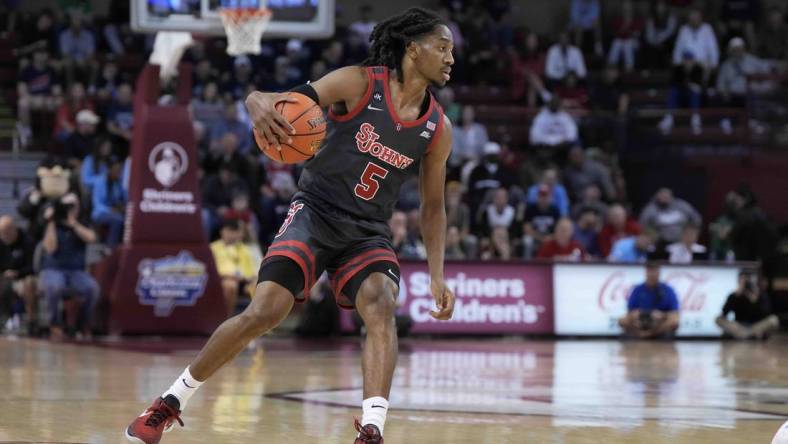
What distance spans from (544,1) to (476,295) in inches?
441

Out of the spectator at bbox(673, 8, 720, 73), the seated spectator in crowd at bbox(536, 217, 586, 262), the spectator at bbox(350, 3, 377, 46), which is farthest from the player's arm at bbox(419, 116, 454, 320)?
the spectator at bbox(673, 8, 720, 73)

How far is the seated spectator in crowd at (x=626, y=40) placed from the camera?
24.1 meters

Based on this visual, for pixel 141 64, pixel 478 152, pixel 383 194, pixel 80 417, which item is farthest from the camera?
pixel 141 64

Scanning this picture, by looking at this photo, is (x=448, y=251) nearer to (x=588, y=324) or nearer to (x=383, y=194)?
(x=588, y=324)

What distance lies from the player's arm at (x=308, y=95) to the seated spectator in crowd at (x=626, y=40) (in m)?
18.6

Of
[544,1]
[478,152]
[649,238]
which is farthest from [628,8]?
[649,238]

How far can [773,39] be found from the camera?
24.1m

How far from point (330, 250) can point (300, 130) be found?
665 mm

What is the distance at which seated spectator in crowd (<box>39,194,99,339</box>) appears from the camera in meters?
14.7

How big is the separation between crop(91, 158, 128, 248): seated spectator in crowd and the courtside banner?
11.7 feet

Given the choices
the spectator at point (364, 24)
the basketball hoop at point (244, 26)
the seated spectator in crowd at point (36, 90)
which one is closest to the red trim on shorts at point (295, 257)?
the basketball hoop at point (244, 26)

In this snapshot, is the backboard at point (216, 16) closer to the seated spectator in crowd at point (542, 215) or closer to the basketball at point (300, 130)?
the seated spectator in crowd at point (542, 215)

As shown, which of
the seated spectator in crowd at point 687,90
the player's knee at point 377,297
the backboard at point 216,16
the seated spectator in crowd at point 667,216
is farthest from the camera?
the seated spectator in crowd at point 687,90

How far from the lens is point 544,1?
86.2 ft
